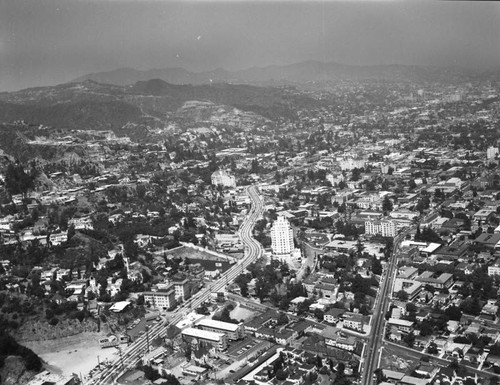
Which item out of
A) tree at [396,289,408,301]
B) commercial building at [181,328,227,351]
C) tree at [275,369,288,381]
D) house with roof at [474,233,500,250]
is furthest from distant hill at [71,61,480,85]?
tree at [275,369,288,381]

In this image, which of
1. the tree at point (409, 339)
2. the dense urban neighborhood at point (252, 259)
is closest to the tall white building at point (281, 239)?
the dense urban neighborhood at point (252, 259)

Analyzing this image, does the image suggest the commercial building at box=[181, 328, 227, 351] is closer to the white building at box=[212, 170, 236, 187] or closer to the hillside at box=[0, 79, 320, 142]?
the white building at box=[212, 170, 236, 187]

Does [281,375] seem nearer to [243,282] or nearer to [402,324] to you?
[402,324]

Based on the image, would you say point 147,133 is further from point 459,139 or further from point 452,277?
point 452,277

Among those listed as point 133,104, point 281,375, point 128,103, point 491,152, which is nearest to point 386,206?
point 491,152

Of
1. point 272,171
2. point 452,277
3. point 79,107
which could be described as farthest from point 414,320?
point 79,107
